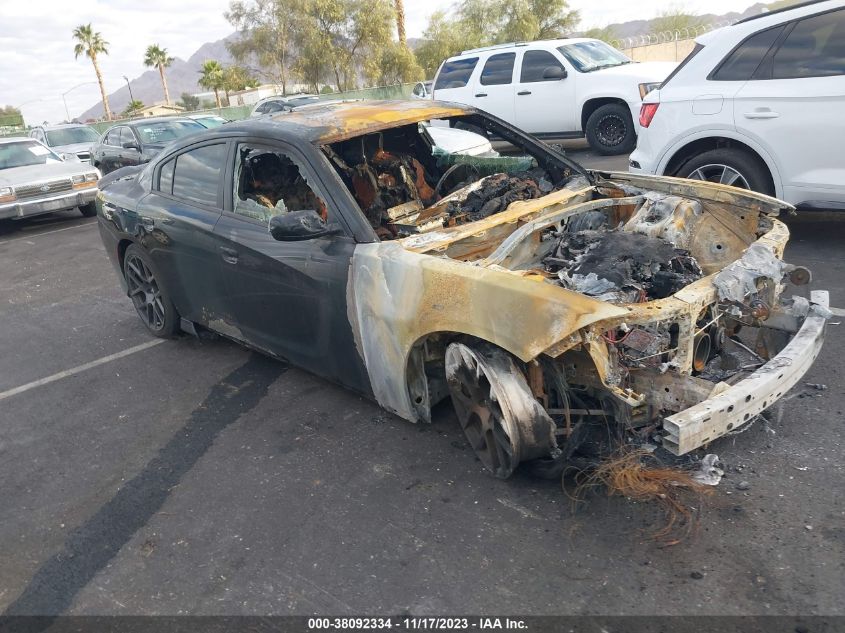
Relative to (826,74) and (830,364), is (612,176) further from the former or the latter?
(826,74)

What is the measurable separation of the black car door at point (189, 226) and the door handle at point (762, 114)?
4.13m

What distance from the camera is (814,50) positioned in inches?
214

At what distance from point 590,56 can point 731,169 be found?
7.38 m

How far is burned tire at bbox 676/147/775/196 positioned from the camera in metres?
5.68

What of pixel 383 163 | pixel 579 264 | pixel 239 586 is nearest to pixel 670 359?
pixel 579 264

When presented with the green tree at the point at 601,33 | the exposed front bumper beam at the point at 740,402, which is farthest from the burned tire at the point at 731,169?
the green tree at the point at 601,33

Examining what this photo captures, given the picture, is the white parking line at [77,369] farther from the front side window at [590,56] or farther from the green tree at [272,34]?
the green tree at [272,34]

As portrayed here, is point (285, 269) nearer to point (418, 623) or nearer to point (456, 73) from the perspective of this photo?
point (418, 623)

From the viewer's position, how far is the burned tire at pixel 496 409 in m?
2.93

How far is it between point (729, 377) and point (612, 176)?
73.1 inches

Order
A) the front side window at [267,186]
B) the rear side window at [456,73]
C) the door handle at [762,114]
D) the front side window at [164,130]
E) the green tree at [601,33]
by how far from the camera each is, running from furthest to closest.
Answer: the green tree at [601,33]
the front side window at [164,130]
the rear side window at [456,73]
the door handle at [762,114]
the front side window at [267,186]

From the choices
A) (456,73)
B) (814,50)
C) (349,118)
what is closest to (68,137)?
(456,73)

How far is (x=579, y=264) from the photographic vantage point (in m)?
3.36

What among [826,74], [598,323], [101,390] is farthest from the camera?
[826,74]
